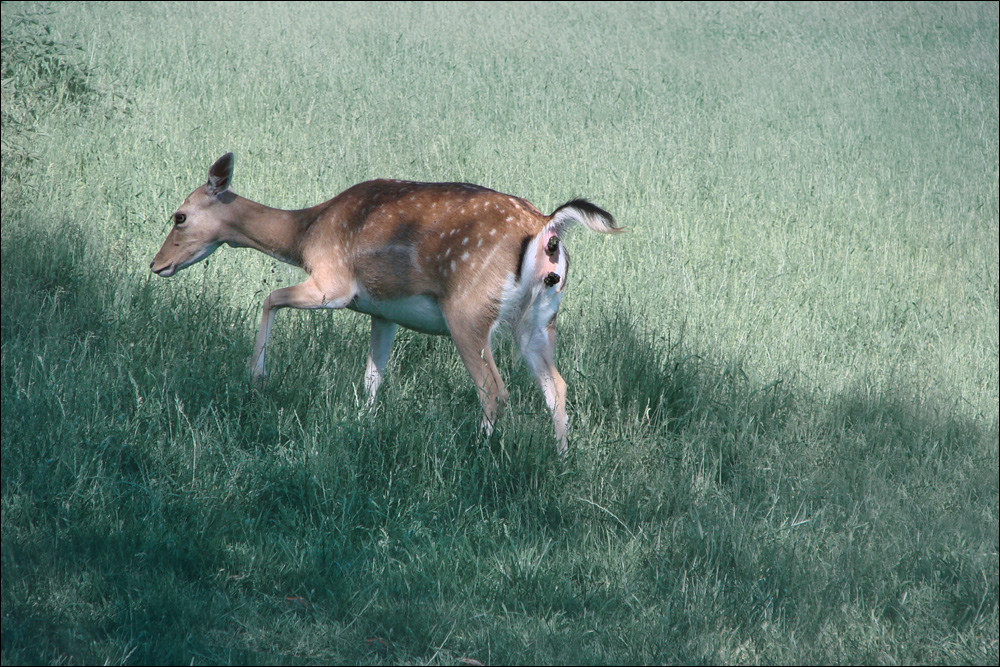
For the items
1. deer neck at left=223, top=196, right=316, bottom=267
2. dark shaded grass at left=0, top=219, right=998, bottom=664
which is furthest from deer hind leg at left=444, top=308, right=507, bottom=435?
deer neck at left=223, top=196, right=316, bottom=267

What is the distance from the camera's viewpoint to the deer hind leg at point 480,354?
15.5 ft

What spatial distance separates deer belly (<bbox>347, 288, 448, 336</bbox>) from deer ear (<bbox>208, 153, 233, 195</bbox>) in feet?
3.94

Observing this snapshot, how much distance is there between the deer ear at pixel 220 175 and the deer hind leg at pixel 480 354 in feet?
5.81

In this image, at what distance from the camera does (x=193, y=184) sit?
7.98m

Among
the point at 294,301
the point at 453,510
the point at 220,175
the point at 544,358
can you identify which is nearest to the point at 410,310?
the point at 294,301

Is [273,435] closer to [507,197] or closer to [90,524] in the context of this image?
[90,524]

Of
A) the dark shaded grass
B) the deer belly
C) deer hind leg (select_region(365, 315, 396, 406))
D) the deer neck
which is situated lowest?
the dark shaded grass

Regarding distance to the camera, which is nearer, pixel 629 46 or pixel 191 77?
pixel 191 77

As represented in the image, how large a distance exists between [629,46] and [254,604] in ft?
43.7

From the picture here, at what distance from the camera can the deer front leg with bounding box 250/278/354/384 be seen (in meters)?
4.93

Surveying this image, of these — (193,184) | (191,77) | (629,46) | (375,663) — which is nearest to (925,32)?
(629,46)

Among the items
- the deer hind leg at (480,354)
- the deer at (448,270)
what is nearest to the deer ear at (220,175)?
the deer at (448,270)

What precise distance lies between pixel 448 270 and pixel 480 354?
465 millimetres

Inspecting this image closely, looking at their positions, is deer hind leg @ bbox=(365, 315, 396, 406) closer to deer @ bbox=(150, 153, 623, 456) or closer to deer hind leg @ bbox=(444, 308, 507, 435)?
deer @ bbox=(150, 153, 623, 456)
